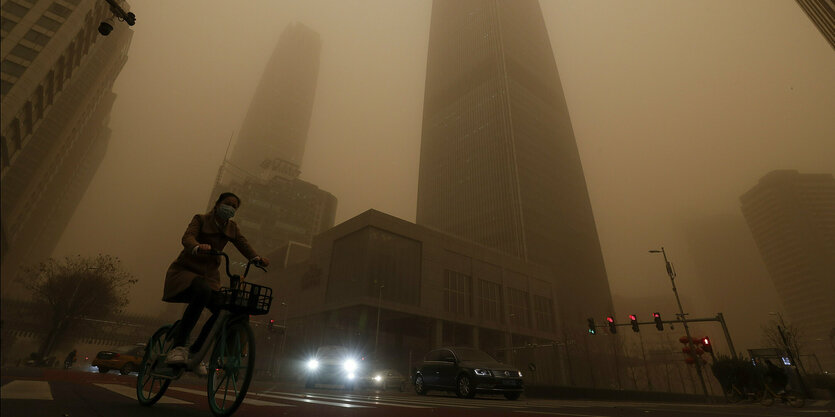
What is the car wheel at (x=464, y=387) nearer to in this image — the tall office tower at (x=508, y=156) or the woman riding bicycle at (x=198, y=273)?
the woman riding bicycle at (x=198, y=273)

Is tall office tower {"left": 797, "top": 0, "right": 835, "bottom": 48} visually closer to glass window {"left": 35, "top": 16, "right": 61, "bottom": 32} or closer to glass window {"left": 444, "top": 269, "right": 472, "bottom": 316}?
glass window {"left": 444, "top": 269, "right": 472, "bottom": 316}

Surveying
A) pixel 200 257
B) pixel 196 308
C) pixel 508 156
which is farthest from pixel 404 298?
pixel 508 156

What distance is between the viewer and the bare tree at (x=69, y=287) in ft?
104

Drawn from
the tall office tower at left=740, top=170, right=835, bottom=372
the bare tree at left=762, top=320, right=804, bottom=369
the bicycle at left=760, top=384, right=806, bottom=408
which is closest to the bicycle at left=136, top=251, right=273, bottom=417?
the bicycle at left=760, top=384, right=806, bottom=408

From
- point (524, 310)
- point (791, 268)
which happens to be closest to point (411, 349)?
point (524, 310)

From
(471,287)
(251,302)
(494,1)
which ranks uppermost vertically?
(494,1)

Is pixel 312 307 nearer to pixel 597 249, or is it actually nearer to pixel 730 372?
pixel 730 372

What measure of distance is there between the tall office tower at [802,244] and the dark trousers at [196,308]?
20953cm

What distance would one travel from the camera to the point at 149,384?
12.8 feet

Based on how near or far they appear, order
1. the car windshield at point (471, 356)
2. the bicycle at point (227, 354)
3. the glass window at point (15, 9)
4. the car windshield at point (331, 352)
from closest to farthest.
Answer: the bicycle at point (227, 354)
the car windshield at point (471, 356)
the car windshield at point (331, 352)
the glass window at point (15, 9)

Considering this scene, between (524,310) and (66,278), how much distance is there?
63840 mm

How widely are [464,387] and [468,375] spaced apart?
0.44m

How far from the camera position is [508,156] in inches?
4496

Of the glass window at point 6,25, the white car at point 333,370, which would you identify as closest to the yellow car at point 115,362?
the white car at point 333,370
